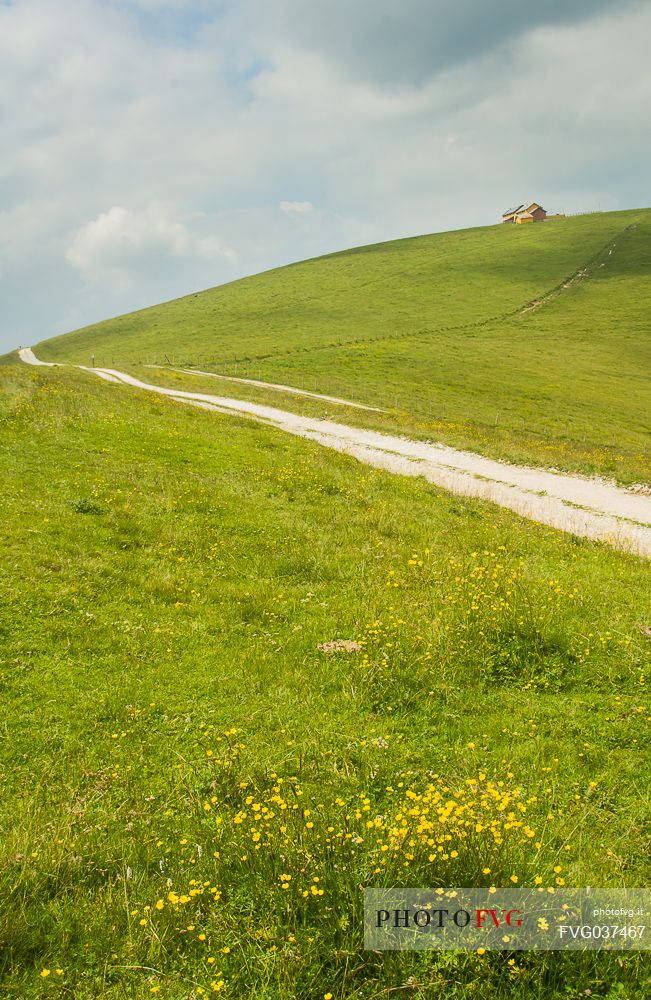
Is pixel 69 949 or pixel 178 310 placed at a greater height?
pixel 178 310

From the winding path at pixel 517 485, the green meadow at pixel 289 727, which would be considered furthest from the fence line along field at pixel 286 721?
the winding path at pixel 517 485

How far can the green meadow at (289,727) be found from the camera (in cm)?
421

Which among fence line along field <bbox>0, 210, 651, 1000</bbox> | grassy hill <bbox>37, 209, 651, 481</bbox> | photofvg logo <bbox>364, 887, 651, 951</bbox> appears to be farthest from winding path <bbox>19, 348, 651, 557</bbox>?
photofvg logo <bbox>364, 887, 651, 951</bbox>

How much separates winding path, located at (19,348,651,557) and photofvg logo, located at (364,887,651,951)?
11.6m

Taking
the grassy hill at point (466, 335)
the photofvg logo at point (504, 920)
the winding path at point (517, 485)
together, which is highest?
the grassy hill at point (466, 335)

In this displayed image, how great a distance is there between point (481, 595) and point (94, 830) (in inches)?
263

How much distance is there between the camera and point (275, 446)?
2317 centimetres

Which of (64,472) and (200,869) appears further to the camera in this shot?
(64,472)

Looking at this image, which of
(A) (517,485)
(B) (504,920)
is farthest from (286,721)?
(A) (517,485)

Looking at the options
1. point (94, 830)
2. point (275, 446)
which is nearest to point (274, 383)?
point (275, 446)

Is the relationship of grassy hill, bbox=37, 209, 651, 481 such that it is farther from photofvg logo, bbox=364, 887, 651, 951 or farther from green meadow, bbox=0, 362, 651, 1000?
photofvg logo, bbox=364, 887, 651, 951

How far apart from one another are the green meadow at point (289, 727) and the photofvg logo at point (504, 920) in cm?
10

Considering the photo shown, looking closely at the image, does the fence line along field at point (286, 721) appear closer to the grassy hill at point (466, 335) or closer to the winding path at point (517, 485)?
the winding path at point (517, 485)

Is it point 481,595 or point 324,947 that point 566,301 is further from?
point 324,947
